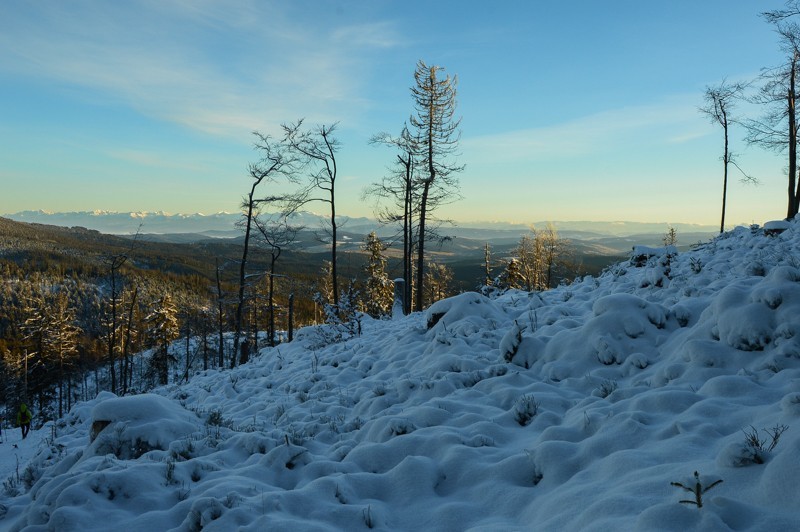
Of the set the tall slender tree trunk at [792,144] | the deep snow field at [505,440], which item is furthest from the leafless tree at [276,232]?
the tall slender tree trunk at [792,144]

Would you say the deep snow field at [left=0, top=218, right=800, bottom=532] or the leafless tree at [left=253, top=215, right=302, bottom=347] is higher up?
the leafless tree at [left=253, top=215, right=302, bottom=347]

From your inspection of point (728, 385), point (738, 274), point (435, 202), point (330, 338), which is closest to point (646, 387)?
point (728, 385)

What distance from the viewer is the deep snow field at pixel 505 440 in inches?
128

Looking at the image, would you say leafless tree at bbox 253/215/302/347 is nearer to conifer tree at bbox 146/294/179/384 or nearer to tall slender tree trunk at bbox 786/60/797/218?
tall slender tree trunk at bbox 786/60/797/218

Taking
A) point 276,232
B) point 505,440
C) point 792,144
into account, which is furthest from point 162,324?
point 792,144

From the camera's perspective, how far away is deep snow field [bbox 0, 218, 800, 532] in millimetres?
3244

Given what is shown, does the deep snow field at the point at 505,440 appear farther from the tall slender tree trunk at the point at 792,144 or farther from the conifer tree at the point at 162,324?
the conifer tree at the point at 162,324

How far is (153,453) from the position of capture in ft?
17.4

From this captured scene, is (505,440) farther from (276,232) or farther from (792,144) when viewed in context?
(792,144)

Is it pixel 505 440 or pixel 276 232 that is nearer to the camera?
pixel 505 440

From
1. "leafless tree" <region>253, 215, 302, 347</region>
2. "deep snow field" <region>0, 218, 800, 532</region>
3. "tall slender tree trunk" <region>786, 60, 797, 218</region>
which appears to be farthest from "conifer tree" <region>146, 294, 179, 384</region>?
"tall slender tree trunk" <region>786, 60, 797, 218</region>

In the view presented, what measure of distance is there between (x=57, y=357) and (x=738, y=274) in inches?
2245

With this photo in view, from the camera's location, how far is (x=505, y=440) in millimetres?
4973

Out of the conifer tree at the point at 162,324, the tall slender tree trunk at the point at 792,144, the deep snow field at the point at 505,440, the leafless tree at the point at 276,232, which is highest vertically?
the tall slender tree trunk at the point at 792,144
